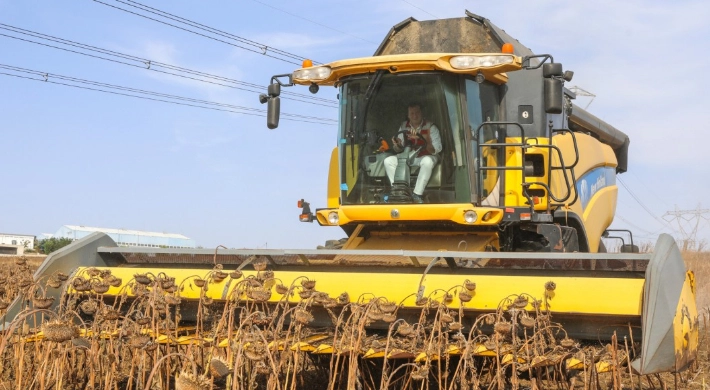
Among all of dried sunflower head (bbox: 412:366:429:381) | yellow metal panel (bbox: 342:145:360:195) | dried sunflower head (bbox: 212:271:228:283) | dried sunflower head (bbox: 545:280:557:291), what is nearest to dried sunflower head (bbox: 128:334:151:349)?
dried sunflower head (bbox: 212:271:228:283)

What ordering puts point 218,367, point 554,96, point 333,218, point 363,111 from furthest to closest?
1. point 333,218
2. point 363,111
3. point 554,96
4. point 218,367

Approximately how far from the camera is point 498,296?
14.9 feet

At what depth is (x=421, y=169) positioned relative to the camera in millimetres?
6383

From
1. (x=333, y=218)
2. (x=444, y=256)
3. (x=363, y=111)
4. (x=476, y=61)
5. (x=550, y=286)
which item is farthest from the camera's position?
(x=333, y=218)

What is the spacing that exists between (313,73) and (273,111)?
471 millimetres

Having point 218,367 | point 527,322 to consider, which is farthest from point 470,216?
point 218,367

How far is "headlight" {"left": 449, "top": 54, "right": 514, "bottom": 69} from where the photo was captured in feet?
20.5

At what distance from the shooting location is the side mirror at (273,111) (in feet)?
22.8

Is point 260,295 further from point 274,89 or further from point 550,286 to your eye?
point 274,89

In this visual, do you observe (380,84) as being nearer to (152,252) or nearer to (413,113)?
(413,113)

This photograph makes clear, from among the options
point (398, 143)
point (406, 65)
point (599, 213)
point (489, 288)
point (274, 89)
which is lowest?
point (489, 288)

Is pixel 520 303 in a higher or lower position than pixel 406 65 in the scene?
lower

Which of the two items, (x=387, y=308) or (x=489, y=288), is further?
(x=489, y=288)

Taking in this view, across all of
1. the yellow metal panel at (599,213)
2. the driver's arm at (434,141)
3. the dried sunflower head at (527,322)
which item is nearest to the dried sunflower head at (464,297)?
the dried sunflower head at (527,322)
